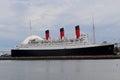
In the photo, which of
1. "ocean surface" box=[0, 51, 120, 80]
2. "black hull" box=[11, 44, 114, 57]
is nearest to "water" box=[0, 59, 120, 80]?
"ocean surface" box=[0, 51, 120, 80]

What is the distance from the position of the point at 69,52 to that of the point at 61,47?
2635 mm

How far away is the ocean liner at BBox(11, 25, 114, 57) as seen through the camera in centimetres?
7812

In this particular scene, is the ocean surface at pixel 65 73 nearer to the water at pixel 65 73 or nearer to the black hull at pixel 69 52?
the water at pixel 65 73

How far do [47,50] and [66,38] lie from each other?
4906 mm

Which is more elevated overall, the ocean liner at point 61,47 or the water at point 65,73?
the ocean liner at point 61,47

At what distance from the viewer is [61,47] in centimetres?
8262

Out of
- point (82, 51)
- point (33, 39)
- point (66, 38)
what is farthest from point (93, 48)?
point (33, 39)

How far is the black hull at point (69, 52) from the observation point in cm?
7725

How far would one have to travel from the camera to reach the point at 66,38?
83625 mm

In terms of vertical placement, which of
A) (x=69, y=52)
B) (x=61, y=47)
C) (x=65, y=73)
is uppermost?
(x=61, y=47)

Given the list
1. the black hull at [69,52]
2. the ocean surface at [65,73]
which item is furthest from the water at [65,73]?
the black hull at [69,52]

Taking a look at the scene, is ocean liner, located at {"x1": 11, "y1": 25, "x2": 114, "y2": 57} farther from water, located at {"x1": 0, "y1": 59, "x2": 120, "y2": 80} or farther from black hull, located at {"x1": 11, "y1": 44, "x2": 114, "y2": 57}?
water, located at {"x1": 0, "y1": 59, "x2": 120, "y2": 80}

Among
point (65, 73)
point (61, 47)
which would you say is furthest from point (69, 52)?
point (65, 73)

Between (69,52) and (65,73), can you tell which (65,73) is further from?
(69,52)
